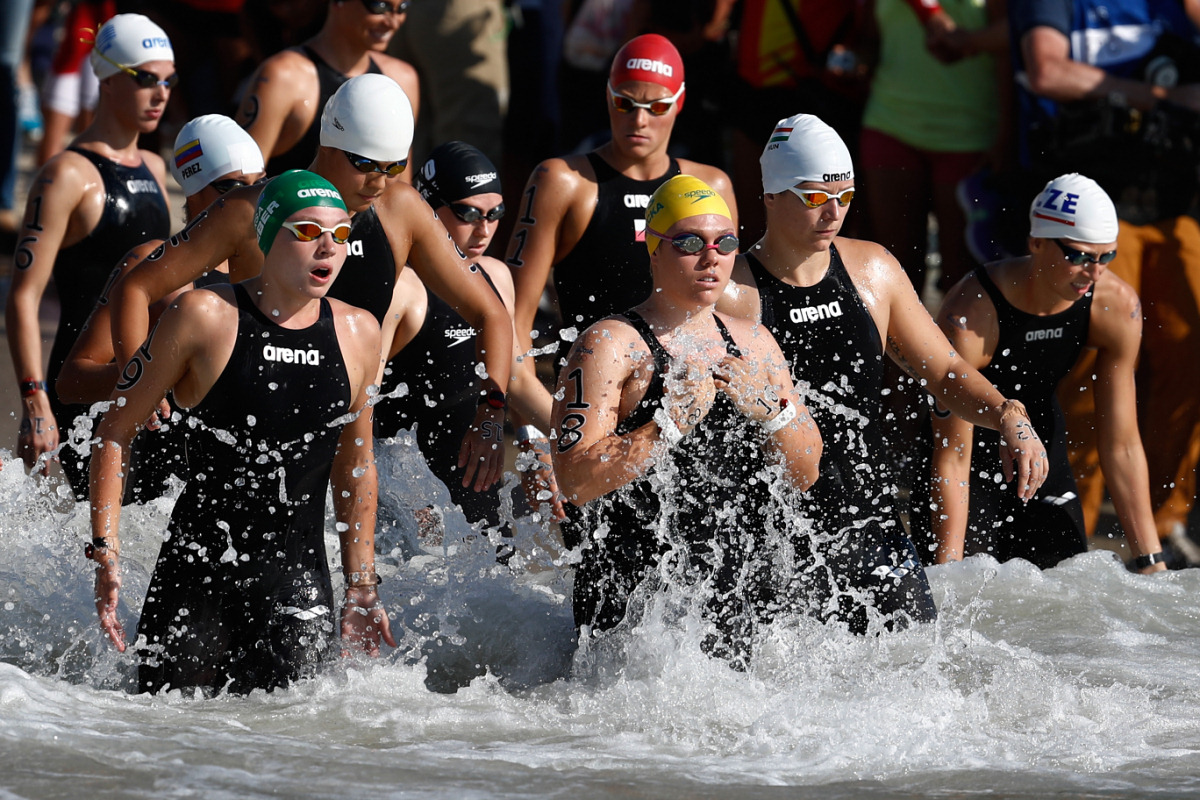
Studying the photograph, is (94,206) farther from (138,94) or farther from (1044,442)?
(1044,442)

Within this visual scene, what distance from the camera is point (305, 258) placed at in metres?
4.39

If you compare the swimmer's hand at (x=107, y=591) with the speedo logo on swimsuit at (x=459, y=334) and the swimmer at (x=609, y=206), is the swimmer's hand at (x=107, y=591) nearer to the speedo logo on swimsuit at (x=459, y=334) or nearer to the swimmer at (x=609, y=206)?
the speedo logo on swimsuit at (x=459, y=334)

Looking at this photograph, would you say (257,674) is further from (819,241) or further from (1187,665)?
(1187,665)

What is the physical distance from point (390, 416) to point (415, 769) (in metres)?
2.04

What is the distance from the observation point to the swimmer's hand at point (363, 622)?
480 cm

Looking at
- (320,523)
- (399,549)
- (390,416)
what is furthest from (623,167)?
(320,523)

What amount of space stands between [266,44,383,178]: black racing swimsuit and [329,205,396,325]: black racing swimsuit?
138cm

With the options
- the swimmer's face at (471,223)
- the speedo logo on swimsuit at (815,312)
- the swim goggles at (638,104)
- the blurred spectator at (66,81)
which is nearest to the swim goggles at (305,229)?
the speedo logo on swimsuit at (815,312)

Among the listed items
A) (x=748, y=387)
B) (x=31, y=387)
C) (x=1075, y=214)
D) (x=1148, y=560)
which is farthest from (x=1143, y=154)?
(x=31, y=387)

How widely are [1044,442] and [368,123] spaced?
2790 millimetres

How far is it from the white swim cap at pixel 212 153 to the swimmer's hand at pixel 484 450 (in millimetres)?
1253

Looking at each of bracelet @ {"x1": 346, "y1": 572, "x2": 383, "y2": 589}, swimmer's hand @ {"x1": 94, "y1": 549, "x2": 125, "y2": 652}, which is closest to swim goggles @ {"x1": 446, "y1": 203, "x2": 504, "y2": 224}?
bracelet @ {"x1": 346, "y1": 572, "x2": 383, "y2": 589}

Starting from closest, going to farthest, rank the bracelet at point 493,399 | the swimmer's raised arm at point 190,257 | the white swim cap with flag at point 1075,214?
the swimmer's raised arm at point 190,257, the bracelet at point 493,399, the white swim cap with flag at point 1075,214

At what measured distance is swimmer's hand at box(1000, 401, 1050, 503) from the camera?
4.86 metres
